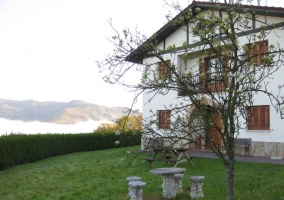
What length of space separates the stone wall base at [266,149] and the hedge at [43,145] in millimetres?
5235

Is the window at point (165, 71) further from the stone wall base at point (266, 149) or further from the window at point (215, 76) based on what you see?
the stone wall base at point (266, 149)

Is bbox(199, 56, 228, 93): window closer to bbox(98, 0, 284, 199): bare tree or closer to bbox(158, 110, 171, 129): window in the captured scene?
bbox(98, 0, 284, 199): bare tree

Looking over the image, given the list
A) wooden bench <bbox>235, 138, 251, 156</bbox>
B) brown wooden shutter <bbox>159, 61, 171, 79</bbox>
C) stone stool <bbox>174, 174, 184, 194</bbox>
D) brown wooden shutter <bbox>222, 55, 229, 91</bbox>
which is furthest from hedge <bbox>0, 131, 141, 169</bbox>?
brown wooden shutter <bbox>222, 55, 229, 91</bbox>

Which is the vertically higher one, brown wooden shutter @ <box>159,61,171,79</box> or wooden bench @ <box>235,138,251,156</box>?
brown wooden shutter @ <box>159,61,171,79</box>

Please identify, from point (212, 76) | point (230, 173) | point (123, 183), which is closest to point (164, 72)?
point (212, 76)

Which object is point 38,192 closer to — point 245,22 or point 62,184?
point 62,184

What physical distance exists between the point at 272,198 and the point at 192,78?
3354mm

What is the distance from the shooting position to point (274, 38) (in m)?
13.2

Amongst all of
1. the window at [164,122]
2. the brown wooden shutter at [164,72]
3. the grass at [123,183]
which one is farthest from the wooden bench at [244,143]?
the brown wooden shutter at [164,72]

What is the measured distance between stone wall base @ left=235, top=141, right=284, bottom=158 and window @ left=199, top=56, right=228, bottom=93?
9107mm

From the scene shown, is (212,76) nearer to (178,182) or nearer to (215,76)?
(215,76)

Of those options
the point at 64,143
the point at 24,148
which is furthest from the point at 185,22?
the point at 64,143

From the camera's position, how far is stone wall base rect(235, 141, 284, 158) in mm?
13117

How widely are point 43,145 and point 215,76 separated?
15343 millimetres
